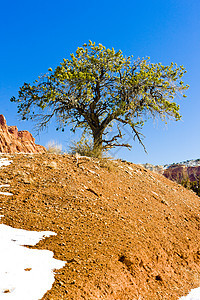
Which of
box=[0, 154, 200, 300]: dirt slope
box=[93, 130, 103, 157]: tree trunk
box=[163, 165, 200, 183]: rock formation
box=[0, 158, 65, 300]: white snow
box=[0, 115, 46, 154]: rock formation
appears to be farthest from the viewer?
box=[0, 115, 46, 154]: rock formation

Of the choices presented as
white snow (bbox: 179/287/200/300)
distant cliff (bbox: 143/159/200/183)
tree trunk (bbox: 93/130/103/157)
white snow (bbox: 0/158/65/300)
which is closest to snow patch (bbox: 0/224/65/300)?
white snow (bbox: 0/158/65/300)

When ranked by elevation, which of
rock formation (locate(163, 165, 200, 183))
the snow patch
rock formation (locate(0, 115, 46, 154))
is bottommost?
the snow patch

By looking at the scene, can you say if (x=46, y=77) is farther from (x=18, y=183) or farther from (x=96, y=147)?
(x=18, y=183)

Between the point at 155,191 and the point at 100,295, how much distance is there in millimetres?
5647

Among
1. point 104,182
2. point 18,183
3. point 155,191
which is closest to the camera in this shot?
point 18,183

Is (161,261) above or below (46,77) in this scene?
below

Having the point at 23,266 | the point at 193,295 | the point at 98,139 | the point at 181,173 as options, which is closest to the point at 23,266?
the point at 23,266

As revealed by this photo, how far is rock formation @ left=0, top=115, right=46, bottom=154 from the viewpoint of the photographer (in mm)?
51031

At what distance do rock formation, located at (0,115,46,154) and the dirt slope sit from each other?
44869 mm

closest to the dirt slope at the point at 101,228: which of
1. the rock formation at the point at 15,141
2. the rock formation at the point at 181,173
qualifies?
the rock formation at the point at 181,173

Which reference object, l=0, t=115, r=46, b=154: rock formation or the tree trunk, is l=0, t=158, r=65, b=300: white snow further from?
l=0, t=115, r=46, b=154: rock formation

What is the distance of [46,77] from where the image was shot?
1114 centimetres

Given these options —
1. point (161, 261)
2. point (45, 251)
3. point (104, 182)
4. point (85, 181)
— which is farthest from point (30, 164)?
point (161, 261)

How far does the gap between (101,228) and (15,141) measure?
54449 mm
